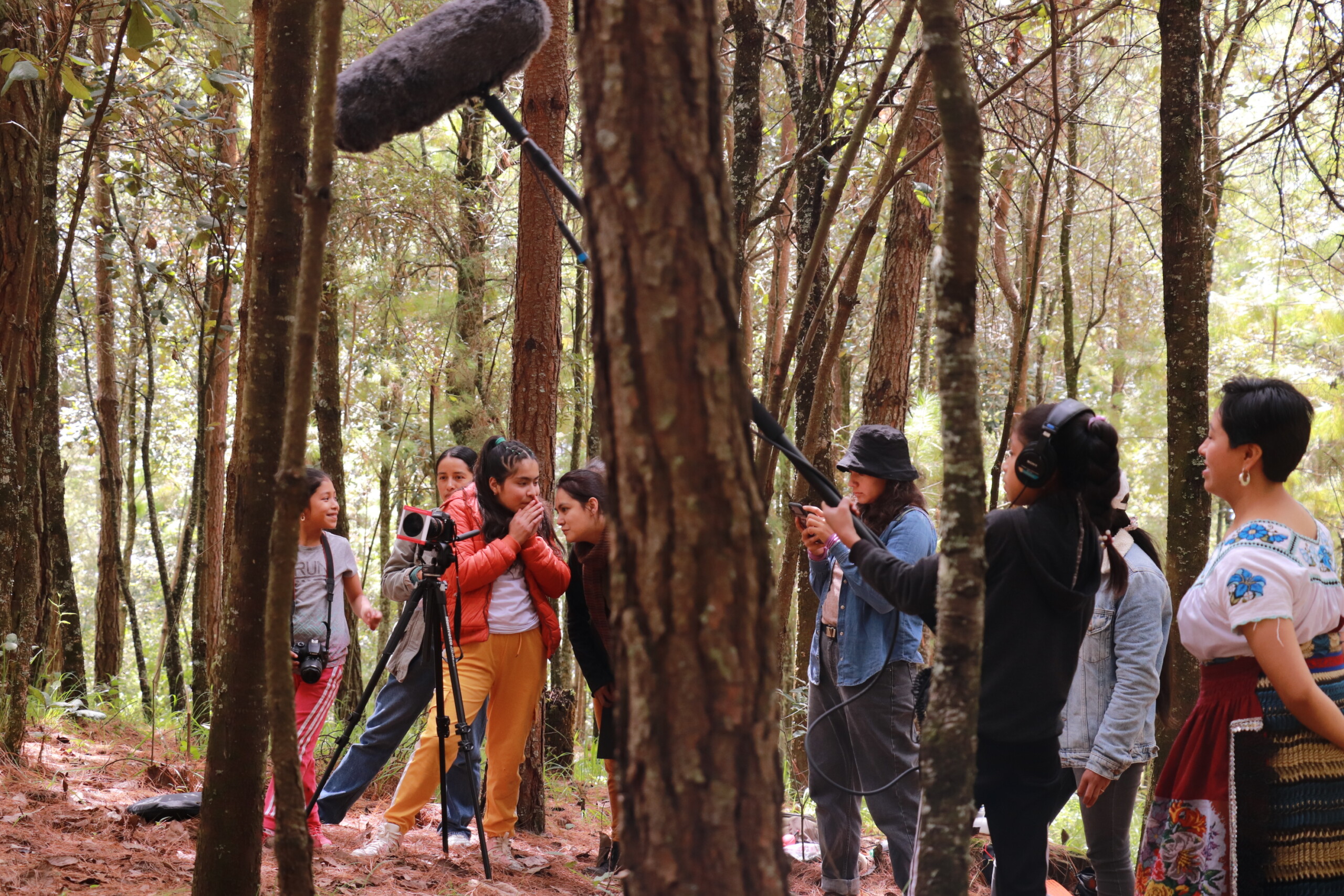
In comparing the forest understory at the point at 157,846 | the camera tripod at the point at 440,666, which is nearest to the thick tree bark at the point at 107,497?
the forest understory at the point at 157,846

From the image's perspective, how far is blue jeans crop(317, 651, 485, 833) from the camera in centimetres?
408

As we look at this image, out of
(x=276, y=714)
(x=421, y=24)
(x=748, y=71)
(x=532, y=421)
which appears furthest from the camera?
(x=532, y=421)

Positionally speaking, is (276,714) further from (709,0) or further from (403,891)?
(403,891)

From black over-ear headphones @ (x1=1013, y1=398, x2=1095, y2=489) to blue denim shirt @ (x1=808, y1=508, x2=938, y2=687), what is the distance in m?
0.99

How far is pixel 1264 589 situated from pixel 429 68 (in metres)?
2.29

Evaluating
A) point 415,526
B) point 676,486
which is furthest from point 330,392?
point 676,486

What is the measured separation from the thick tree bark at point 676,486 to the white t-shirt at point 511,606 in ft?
9.57

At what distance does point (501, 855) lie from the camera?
3.95 m

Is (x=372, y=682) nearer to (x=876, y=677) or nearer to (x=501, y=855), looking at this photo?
(x=501, y=855)

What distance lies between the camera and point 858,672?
3.57 m

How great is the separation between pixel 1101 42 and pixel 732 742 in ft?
17.2

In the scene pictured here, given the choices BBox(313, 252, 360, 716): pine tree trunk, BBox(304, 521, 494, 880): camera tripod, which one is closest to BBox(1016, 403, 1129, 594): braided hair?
BBox(304, 521, 494, 880): camera tripod

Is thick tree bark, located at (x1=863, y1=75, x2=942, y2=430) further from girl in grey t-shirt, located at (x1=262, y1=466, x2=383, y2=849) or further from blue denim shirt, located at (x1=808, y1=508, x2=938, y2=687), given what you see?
girl in grey t-shirt, located at (x1=262, y1=466, x2=383, y2=849)

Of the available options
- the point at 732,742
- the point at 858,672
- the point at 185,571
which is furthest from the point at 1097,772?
the point at 185,571
